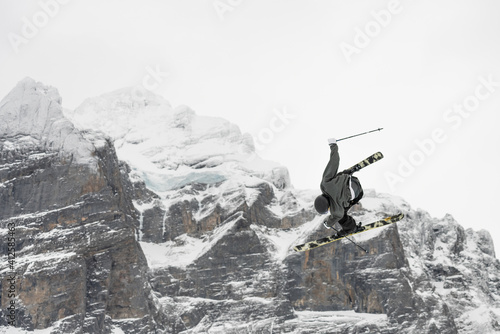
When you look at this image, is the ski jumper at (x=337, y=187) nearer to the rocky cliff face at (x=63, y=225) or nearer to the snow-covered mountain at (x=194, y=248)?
the snow-covered mountain at (x=194, y=248)

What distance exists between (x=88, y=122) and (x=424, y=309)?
111 m

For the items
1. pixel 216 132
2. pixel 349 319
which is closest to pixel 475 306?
pixel 349 319

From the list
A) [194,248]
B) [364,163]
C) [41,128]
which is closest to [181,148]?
[194,248]

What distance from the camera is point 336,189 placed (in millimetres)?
9680

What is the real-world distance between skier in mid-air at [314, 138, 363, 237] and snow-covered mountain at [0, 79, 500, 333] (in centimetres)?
10062

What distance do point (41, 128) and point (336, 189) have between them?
397 feet

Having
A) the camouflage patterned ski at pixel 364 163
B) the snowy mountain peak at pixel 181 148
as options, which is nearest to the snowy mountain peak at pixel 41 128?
the snowy mountain peak at pixel 181 148

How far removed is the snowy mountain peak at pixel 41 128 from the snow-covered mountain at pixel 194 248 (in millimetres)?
274

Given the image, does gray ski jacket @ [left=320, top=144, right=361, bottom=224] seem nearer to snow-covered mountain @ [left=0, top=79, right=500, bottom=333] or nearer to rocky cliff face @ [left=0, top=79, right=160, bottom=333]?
snow-covered mountain @ [left=0, top=79, right=500, bottom=333]

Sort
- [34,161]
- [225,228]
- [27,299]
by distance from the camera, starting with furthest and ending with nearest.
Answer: [225,228] < [34,161] < [27,299]

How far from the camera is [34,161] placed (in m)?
120

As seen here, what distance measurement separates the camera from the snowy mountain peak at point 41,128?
12094cm

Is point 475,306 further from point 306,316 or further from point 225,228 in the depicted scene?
point 225,228

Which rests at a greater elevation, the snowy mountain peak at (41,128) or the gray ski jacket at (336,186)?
the snowy mountain peak at (41,128)
